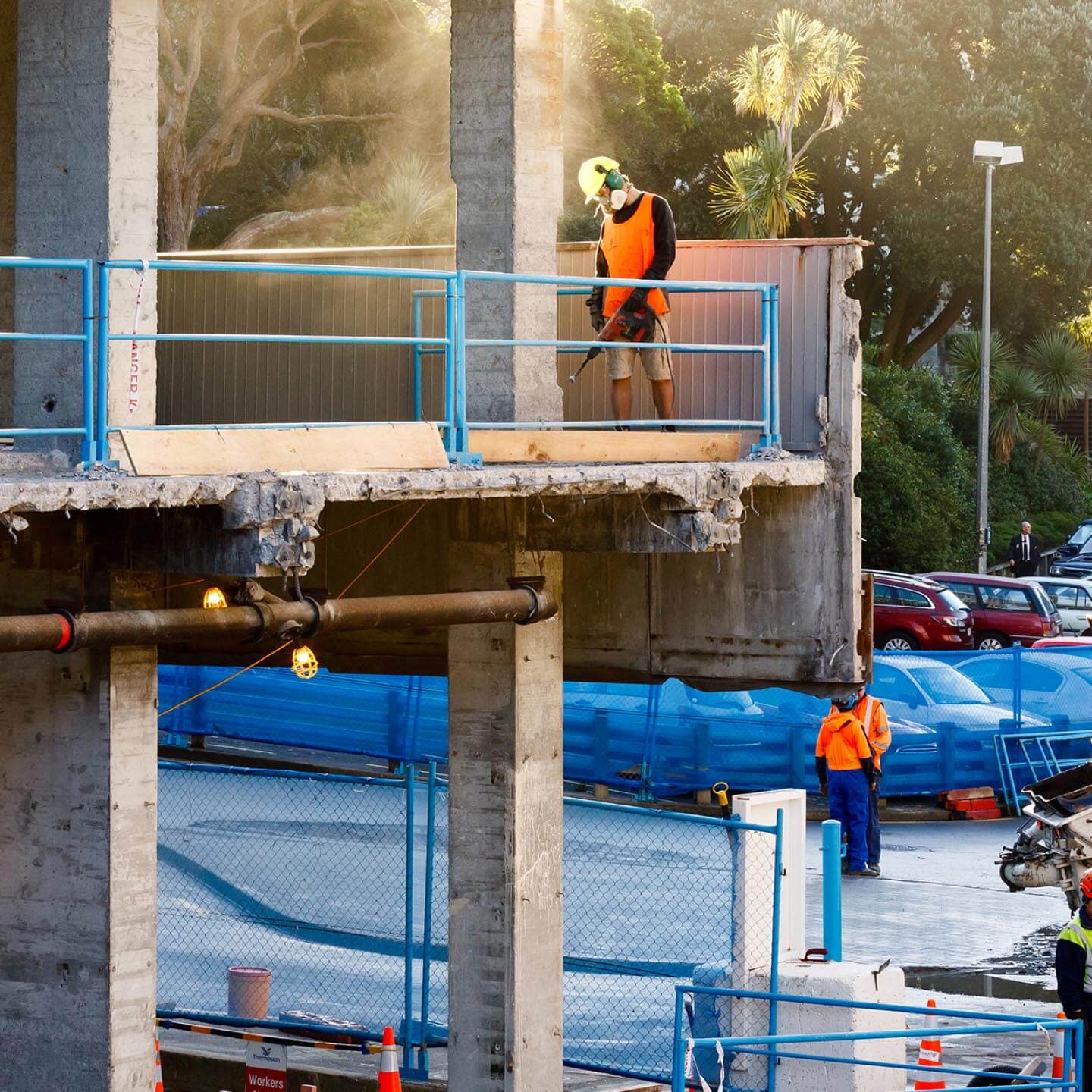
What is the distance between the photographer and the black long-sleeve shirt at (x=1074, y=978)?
420 inches

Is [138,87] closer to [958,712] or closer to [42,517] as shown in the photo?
[42,517]

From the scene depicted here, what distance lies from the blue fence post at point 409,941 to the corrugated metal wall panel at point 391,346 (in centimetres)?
243

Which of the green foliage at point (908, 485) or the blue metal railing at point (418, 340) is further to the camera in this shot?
the green foliage at point (908, 485)

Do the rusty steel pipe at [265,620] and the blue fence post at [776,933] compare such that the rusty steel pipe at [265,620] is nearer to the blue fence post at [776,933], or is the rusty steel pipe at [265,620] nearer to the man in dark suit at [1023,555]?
the blue fence post at [776,933]

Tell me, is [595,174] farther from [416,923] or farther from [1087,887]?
[416,923]

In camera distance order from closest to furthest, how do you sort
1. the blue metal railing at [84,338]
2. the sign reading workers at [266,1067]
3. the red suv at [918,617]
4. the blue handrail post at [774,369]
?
the blue metal railing at [84,338] → the blue handrail post at [774,369] → the sign reading workers at [266,1067] → the red suv at [918,617]

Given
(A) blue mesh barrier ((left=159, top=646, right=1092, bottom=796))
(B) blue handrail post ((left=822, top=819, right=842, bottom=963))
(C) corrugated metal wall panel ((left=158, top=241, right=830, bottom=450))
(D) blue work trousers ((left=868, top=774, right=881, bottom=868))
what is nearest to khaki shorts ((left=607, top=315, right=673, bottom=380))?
(C) corrugated metal wall panel ((left=158, top=241, right=830, bottom=450))

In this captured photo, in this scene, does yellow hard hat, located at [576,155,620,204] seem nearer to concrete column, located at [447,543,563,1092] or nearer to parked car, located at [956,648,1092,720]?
concrete column, located at [447,543,563,1092]

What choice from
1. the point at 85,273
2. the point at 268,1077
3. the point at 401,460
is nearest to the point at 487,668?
the point at 401,460

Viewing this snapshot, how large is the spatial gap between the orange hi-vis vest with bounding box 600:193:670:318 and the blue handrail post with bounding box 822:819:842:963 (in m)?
3.32

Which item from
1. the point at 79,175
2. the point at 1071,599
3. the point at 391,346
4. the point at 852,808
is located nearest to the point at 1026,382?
the point at 1071,599

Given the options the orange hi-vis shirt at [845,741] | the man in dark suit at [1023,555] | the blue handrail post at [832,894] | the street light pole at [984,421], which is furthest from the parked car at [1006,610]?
the blue handrail post at [832,894]

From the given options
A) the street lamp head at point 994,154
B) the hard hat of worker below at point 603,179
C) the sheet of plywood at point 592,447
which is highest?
the street lamp head at point 994,154

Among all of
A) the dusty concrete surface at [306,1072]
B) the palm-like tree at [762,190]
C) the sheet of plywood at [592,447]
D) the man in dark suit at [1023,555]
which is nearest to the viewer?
the sheet of plywood at [592,447]
